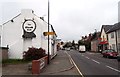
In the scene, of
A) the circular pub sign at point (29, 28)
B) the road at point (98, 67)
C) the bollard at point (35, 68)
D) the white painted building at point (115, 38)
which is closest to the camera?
the bollard at point (35, 68)

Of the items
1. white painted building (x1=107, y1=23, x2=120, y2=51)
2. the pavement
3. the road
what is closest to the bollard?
the pavement

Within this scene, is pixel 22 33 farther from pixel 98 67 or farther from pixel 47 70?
pixel 47 70

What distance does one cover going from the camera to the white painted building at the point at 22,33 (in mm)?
36719

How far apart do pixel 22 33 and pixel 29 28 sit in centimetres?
135

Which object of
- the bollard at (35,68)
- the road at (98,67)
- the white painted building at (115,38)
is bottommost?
the road at (98,67)

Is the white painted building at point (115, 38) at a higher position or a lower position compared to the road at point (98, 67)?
higher

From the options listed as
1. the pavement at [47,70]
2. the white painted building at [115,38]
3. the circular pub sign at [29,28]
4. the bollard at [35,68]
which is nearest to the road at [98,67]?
the pavement at [47,70]

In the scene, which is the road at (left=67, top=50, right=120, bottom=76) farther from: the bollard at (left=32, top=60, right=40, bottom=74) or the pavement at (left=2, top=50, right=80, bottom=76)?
the bollard at (left=32, top=60, right=40, bottom=74)

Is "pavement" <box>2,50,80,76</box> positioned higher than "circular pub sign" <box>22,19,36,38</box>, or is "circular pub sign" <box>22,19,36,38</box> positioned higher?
"circular pub sign" <box>22,19,36,38</box>

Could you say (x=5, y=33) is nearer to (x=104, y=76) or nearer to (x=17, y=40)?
(x=17, y=40)

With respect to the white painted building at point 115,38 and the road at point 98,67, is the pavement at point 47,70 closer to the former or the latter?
the road at point 98,67

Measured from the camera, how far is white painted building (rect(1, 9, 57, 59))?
36719 mm

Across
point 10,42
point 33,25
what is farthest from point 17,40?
point 33,25

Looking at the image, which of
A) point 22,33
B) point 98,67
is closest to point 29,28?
point 22,33
